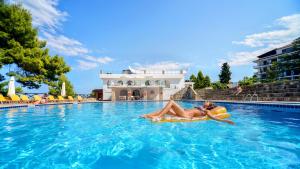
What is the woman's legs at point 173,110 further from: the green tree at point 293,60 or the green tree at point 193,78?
the green tree at point 193,78

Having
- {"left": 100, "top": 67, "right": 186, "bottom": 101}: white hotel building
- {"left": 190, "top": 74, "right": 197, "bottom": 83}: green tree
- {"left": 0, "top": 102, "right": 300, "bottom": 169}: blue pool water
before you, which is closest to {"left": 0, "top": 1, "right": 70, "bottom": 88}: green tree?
{"left": 100, "top": 67, "right": 186, "bottom": 101}: white hotel building

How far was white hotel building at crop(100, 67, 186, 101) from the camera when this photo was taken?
1172 inches

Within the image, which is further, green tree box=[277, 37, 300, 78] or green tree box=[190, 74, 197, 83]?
green tree box=[190, 74, 197, 83]

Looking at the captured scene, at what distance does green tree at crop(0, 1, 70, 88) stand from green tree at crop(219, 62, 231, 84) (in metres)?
40.5

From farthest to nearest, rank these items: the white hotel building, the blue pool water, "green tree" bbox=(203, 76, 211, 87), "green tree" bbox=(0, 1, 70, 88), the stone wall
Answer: "green tree" bbox=(203, 76, 211, 87) < the white hotel building < "green tree" bbox=(0, 1, 70, 88) < the stone wall < the blue pool water

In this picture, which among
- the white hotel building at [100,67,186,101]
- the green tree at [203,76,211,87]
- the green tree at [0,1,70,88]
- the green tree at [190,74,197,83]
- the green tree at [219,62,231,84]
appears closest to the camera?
the green tree at [0,1,70,88]

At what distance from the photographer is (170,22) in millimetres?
17828

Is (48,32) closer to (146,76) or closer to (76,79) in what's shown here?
(76,79)

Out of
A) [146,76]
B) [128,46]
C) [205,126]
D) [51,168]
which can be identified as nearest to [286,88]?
[205,126]

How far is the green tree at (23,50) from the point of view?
660 inches

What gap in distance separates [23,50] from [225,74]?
43.9 m

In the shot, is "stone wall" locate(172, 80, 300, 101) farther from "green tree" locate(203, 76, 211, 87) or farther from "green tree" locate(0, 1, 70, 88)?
"green tree" locate(203, 76, 211, 87)

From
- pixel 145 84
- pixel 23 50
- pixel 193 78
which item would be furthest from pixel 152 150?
pixel 193 78

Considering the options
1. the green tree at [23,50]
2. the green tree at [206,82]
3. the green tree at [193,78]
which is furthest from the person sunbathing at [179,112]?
the green tree at [193,78]
